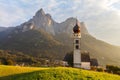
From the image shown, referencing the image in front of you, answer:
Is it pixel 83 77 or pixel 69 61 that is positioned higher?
pixel 69 61

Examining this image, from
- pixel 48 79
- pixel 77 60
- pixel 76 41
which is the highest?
pixel 76 41

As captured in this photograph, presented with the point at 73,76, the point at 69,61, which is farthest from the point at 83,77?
the point at 69,61

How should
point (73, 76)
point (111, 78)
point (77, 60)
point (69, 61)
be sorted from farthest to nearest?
point (69, 61)
point (77, 60)
point (111, 78)
point (73, 76)

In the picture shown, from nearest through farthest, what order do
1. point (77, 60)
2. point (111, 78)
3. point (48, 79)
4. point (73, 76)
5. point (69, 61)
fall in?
point (48, 79)
point (73, 76)
point (111, 78)
point (77, 60)
point (69, 61)

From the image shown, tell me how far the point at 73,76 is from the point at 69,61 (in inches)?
3139

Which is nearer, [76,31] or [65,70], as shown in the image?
[65,70]

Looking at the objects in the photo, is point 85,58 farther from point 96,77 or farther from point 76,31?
point 96,77

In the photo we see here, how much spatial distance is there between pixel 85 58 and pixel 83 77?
8226 centimetres

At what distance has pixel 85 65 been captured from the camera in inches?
4663

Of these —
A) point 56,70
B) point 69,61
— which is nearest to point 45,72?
point 56,70

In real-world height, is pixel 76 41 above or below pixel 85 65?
above

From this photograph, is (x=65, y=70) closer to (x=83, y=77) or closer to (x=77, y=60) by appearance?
(x=83, y=77)

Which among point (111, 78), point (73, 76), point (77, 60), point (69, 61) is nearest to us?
point (73, 76)

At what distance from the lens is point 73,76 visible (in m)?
38.8
